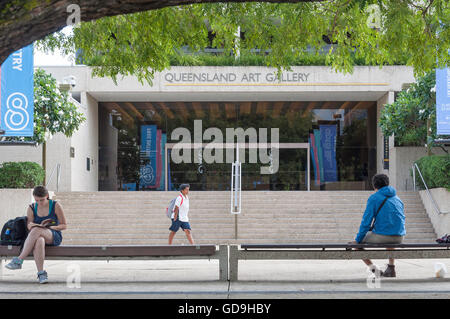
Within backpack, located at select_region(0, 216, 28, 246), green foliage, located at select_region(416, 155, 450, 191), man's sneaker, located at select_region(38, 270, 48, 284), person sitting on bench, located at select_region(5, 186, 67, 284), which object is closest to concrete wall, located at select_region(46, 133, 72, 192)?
green foliage, located at select_region(416, 155, 450, 191)

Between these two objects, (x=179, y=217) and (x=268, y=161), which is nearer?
(x=179, y=217)

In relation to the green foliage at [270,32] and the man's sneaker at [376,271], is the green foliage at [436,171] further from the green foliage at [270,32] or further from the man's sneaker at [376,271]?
the man's sneaker at [376,271]

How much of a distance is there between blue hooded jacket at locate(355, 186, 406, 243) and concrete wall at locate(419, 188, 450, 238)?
8057mm

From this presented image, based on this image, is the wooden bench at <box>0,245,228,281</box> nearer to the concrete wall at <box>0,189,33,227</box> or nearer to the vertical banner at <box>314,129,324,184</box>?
the concrete wall at <box>0,189,33,227</box>

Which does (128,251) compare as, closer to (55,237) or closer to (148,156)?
(55,237)

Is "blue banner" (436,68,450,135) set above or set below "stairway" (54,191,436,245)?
above

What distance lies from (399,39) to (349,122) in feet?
63.6

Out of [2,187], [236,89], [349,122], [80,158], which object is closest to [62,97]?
[2,187]

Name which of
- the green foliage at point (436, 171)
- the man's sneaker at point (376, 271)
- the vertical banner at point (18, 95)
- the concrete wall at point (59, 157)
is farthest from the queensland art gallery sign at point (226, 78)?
the man's sneaker at point (376, 271)

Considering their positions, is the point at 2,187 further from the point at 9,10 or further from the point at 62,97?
the point at 9,10

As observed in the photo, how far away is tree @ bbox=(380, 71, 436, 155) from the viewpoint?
57.2ft

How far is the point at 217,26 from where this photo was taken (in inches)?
353

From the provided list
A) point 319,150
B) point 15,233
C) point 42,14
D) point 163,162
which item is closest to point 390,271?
point 15,233

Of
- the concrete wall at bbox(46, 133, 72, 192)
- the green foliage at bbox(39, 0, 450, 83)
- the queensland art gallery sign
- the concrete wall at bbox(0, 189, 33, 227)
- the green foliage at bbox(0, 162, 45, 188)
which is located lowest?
the concrete wall at bbox(0, 189, 33, 227)
